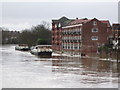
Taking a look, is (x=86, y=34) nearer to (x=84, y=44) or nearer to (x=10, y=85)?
(x=84, y=44)

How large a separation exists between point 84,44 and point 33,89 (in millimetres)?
64031

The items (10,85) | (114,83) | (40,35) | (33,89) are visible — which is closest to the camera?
(33,89)

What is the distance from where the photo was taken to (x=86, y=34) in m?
82.8

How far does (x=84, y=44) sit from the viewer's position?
8262 centimetres

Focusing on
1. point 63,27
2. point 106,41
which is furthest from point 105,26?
point 63,27

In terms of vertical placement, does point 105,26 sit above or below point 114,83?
above

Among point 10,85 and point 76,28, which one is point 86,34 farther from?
point 10,85

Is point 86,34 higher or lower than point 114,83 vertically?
higher

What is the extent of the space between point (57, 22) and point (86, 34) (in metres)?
26.3

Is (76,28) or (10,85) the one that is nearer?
(10,85)

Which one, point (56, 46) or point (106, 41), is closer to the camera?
point (106, 41)

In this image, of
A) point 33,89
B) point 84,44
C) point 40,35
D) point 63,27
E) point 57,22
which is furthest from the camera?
point 40,35

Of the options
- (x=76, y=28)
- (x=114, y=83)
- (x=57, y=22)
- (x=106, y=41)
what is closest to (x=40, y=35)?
(x=57, y=22)

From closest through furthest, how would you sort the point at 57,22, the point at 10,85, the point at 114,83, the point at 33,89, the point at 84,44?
1. the point at 33,89
2. the point at 10,85
3. the point at 114,83
4. the point at 84,44
5. the point at 57,22
